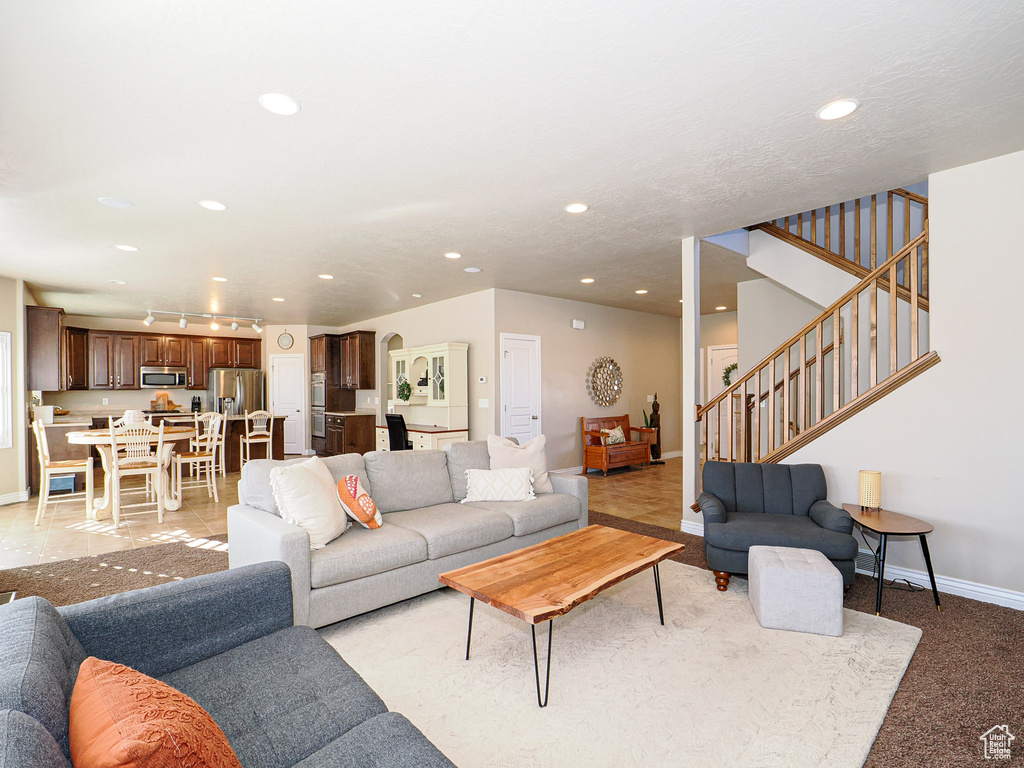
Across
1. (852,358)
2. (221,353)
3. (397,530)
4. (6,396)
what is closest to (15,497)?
(6,396)

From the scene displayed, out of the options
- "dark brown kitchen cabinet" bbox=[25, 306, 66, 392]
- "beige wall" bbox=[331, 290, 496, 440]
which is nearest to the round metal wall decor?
"beige wall" bbox=[331, 290, 496, 440]

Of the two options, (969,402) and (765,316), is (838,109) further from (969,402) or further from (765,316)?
(765,316)

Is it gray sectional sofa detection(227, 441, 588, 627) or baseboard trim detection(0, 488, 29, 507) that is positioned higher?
gray sectional sofa detection(227, 441, 588, 627)

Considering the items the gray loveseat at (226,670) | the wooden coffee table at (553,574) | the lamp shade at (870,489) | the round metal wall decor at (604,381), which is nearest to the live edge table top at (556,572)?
the wooden coffee table at (553,574)

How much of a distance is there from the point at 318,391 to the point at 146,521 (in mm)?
5064

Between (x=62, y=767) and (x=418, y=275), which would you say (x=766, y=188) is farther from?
(x=62, y=767)

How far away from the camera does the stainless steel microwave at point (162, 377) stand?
9.47m

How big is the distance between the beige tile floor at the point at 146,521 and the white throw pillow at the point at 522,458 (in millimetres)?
1514

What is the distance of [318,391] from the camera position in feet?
32.9

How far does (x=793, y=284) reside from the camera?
492 centimetres

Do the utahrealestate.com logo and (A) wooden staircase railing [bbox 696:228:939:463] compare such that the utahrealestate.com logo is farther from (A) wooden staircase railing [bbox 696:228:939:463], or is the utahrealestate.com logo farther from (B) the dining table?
(B) the dining table

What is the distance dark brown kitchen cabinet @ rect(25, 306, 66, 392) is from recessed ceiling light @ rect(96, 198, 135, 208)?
3.88 meters

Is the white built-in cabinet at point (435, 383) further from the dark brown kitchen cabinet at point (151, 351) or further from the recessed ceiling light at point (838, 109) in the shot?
the recessed ceiling light at point (838, 109)

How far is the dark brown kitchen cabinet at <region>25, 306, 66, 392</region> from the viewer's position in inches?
245
